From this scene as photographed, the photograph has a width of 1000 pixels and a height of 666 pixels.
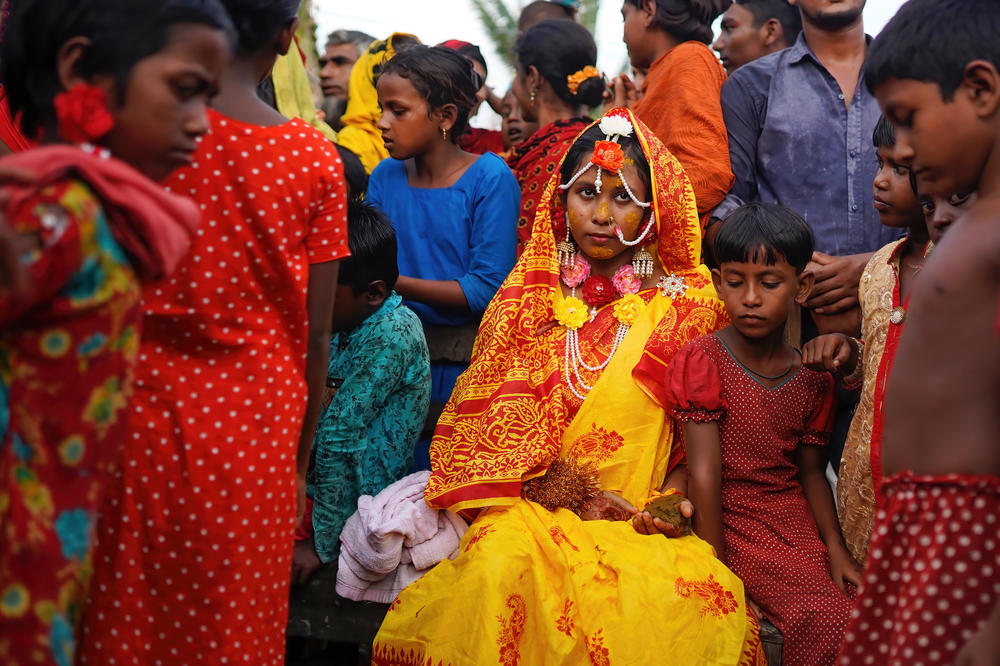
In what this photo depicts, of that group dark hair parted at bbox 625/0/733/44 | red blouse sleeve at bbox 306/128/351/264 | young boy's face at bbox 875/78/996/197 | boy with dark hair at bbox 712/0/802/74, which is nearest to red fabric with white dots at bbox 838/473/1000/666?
young boy's face at bbox 875/78/996/197

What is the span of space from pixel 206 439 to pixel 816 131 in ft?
10.6

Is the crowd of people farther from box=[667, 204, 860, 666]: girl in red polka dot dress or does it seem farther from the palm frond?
the palm frond

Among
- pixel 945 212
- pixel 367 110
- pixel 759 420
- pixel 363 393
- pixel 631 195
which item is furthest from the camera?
pixel 367 110

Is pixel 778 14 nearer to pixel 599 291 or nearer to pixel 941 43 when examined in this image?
pixel 599 291

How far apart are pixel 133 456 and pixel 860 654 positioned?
1.58 m

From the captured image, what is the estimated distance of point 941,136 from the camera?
1866 mm

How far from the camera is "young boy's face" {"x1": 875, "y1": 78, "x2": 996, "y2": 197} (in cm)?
185

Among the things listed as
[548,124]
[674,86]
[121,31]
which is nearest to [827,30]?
[674,86]

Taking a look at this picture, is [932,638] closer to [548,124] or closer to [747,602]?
[747,602]

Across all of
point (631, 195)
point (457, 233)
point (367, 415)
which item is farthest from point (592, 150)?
point (367, 415)

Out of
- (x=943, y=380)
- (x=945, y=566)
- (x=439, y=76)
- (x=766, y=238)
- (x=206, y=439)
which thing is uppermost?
(x=439, y=76)

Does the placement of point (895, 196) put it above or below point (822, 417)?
above

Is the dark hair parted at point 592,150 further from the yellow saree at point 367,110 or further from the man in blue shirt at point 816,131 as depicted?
the yellow saree at point 367,110

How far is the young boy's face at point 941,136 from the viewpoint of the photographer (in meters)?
1.85
